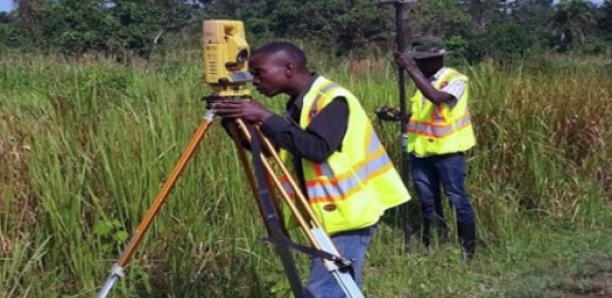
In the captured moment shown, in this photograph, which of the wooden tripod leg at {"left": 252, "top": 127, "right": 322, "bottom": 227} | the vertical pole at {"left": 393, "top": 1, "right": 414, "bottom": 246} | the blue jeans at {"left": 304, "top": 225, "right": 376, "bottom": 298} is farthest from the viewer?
the vertical pole at {"left": 393, "top": 1, "right": 414, "bottom": 246}

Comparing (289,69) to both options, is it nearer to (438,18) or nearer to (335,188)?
(335,188)

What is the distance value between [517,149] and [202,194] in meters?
3.41

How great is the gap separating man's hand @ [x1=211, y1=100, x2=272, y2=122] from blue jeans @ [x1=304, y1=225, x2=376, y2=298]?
605mm

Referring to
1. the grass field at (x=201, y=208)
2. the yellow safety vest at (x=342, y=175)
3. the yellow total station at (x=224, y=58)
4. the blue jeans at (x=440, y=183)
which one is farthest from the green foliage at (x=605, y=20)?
the yellow total station at (x=224, y=58)

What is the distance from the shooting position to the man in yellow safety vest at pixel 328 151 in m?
3.36

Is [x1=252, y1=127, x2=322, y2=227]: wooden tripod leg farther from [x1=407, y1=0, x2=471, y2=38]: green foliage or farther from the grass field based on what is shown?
[x1=407, y1=0, x2=471, y2=38]: green foliage

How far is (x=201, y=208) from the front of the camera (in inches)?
205

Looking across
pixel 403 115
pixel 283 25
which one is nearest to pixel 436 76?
pixel 403 115

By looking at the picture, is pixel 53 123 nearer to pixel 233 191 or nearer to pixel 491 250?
pixel 233 191

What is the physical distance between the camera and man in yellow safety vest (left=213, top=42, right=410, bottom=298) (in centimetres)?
336

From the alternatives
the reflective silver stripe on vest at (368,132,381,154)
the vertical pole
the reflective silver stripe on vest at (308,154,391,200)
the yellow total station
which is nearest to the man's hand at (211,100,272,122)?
the yellow total station

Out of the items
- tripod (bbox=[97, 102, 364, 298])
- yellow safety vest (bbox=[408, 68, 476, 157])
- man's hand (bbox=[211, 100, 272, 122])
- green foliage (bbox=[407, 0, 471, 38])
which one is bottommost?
green foliage (bbox=[407, 0, 471, 38])

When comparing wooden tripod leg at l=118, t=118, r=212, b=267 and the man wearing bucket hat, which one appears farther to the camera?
the man wearing bucket hat

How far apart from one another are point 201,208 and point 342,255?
1.90 m
